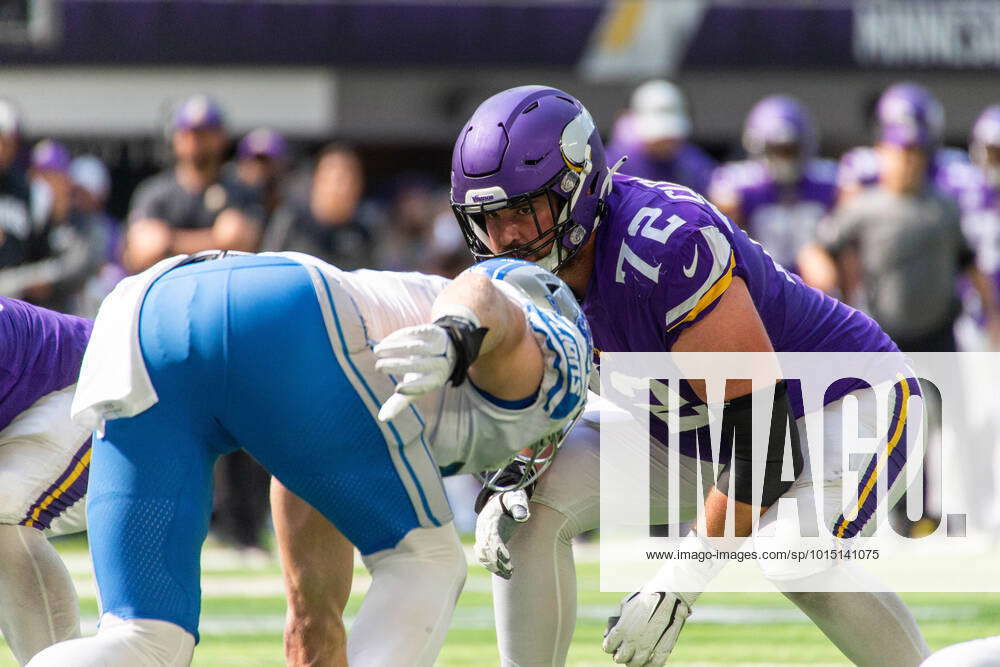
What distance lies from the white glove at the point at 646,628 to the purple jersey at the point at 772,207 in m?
4.76

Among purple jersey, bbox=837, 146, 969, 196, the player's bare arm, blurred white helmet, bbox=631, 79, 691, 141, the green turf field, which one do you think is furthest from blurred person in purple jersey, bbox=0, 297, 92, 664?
purple jersey, bbox=837, 146, 969, 196

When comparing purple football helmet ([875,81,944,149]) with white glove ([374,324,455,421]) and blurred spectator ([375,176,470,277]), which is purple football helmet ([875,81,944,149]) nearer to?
blurred spectator ([375,176,470,277])

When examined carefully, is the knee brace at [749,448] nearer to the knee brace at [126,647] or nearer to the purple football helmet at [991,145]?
the knee brace at [126,647]

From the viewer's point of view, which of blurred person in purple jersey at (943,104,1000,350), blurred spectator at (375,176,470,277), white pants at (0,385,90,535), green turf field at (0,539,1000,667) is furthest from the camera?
blurred spectator at (375,176,470,277)

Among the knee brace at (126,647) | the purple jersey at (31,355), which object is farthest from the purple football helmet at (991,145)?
the knee brace at (126,647)

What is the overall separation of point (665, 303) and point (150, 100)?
43.4ft

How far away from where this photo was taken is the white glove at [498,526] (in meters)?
3.55

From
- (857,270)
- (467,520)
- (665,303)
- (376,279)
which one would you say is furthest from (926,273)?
(376,279)

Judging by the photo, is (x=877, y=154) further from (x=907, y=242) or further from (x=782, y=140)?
(x=907, y=242)

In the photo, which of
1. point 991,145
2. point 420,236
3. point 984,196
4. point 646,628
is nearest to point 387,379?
point 646,628

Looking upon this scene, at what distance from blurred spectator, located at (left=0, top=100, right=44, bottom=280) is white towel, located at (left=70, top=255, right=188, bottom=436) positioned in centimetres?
477

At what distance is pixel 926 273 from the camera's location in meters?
7.93

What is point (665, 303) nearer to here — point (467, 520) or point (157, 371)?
point (157, 371)

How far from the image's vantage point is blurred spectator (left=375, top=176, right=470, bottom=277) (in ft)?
40.7
